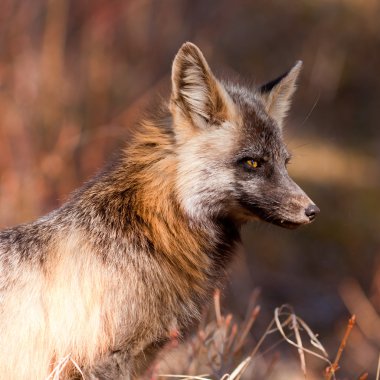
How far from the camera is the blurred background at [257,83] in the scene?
959 centimetres

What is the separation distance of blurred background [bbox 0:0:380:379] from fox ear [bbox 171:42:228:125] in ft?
2.04

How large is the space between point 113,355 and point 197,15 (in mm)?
10330

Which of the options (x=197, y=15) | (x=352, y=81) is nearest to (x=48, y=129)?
(x=197, y=15)

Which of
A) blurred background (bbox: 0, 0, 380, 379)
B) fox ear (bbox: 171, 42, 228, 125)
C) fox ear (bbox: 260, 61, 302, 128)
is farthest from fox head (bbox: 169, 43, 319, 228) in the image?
blurred background (bbox: 0, 0, 380, 379)

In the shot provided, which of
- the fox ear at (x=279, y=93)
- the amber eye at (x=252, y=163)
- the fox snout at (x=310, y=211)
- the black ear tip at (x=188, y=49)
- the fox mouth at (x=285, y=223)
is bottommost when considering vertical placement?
the fox mouth at (x=285, y=223)

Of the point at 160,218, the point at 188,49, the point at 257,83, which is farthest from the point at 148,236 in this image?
the point at 257,83

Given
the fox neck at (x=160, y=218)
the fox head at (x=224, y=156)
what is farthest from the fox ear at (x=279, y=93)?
the fox neck at (x=160, y=218)

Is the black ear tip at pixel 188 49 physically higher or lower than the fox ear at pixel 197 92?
higher

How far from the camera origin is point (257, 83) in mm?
6664

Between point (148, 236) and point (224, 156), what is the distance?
0.71 m

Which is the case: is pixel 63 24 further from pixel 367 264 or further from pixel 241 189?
pixel 241 189

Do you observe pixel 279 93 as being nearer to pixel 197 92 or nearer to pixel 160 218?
pixel 197 92

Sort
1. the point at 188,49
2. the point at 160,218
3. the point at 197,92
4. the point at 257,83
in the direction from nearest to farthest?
the point at 188,49, the point at 160,218, the point at 197,92, the point at 257,83

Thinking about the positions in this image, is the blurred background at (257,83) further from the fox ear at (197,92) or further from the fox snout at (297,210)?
the fox snout at (297,210)
